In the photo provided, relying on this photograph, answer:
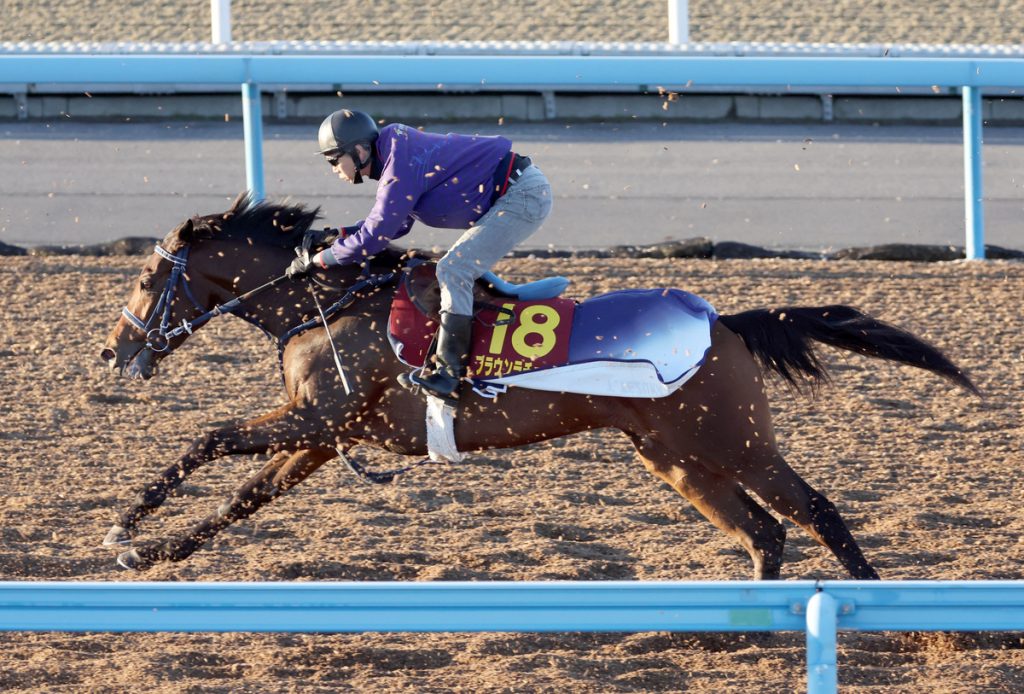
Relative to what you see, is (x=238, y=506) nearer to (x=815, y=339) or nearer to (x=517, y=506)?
(x=517, y=506)

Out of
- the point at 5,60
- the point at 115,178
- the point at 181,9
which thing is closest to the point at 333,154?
the point at 5,60

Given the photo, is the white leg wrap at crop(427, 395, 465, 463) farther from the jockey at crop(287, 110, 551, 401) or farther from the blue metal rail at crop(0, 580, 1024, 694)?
the blue metal rail at crop(0, 580, 1024, 694)

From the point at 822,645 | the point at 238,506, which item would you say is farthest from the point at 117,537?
the point at 822,645

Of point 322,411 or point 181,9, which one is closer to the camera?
point 322,411

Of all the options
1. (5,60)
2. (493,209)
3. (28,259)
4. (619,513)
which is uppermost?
(5,60)

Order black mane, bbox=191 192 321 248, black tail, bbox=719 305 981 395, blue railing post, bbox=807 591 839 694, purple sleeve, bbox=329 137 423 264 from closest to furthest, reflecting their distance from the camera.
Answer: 1. blue railing post, bbox=807 591 839 694
2. purple sleeve, bbox=329 137 423 264
3. black tail, bbox=719 305 981 395
4. black mane, bbox=191 192 321 248

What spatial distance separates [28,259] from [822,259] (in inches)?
177

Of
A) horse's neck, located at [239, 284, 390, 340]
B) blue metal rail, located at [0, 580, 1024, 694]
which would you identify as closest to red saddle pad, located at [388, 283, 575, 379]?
horse's neck, located at [239, 284, 390, 340]

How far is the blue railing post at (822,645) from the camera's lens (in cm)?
292

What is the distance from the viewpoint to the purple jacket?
4.49 meters

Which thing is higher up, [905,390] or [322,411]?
[322,411]

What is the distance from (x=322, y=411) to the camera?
470 cm

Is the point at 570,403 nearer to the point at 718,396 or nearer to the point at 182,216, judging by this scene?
the point at 718,396

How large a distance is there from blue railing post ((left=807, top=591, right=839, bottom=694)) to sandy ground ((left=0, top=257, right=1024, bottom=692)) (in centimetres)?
116
